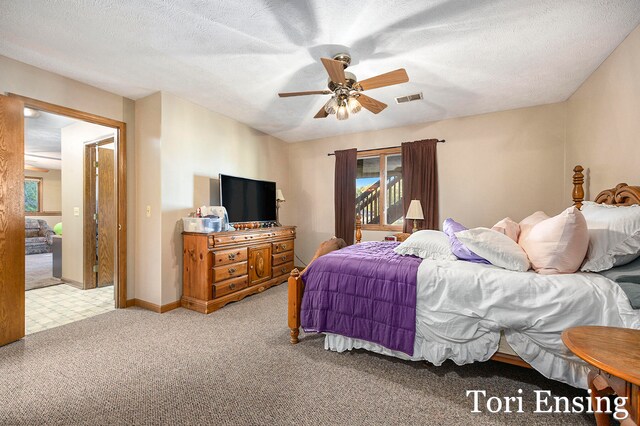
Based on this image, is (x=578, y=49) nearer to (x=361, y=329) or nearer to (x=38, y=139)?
(x=361, y=329)

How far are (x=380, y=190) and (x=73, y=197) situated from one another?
4976 mm

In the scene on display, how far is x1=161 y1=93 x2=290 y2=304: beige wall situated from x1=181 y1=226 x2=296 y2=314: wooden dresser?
176 mm

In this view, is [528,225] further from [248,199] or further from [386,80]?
[248,199]

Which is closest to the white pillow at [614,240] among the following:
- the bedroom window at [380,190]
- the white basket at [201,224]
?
the bedroom window at [380,190]

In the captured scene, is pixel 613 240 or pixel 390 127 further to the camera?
pixel 390 127

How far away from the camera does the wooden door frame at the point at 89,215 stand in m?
4.12

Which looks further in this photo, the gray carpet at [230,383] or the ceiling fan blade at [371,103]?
the ceiling fan blade at [371,103]

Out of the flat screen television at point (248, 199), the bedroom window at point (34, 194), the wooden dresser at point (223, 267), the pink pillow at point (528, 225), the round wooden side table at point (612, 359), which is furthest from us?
the bedroom window at point (34, 194)

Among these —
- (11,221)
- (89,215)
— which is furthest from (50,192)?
(11,221)

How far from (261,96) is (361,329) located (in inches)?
110

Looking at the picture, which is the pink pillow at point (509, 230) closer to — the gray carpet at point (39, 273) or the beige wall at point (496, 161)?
the beige wall at point (496, 161)

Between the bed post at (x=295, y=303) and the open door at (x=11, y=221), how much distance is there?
252 centimetres

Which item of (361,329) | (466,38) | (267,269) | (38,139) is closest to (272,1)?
(466,38)

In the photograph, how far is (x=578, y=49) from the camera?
2314 millimetres
